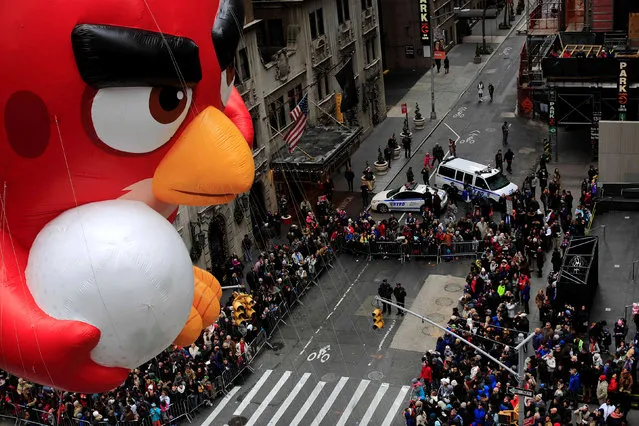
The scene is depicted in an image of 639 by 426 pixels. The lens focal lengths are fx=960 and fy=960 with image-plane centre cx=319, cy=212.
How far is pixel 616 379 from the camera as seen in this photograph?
26.5 metres

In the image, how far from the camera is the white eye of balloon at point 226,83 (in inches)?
546

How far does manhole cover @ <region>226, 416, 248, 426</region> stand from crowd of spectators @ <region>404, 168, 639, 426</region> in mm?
5404

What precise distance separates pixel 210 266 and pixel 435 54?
83.7 feet

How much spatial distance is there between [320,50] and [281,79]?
16.4ft

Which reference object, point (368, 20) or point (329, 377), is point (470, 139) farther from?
point (329, 377)

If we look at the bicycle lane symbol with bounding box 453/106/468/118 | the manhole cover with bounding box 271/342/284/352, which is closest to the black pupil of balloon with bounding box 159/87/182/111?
the manhole cover with bounding box 271/342/284/352

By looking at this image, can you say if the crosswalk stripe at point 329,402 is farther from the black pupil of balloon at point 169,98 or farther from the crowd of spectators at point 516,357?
the black pupil of balloon at point 169,98

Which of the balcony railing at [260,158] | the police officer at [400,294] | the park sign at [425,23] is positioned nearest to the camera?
the police officer at [400,294]

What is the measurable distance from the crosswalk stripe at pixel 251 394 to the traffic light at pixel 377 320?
14.0 ft

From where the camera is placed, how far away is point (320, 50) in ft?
163

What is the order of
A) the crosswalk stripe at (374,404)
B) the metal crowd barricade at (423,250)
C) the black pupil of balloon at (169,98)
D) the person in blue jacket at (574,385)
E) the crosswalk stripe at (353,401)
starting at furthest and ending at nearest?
the metal crowd barricade at (423,250) < the crosswalk stripe at (353,401) < the crosswalk stripe at (374,404) < the person in blue jacket at (574,385) < the black pupil of balloon at (169,98)

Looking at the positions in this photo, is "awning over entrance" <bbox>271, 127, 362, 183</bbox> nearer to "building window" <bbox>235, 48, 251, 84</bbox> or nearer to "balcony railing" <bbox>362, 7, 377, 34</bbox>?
"building window" <bbox>235, 48, 251, 84</bbox>

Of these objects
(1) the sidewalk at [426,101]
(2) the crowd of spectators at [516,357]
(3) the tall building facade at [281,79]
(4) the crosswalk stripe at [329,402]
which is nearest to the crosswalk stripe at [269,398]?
(4) the crosswalk stripe at [329,402]

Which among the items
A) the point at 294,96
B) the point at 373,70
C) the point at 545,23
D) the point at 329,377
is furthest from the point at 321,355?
the point at 545,23
